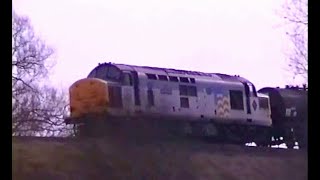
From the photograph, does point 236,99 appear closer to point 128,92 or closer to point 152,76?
point 152,76

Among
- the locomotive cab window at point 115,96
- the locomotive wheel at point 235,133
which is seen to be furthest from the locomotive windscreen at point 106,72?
the locomotive wheel at point 235,133

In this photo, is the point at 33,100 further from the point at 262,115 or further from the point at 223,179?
the point at 262,115

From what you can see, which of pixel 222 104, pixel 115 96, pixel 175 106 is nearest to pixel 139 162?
pixel 115 96

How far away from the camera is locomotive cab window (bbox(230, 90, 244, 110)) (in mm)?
10867

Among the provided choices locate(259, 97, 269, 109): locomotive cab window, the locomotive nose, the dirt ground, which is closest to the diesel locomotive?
the locomotive nose

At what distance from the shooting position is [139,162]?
7.99m

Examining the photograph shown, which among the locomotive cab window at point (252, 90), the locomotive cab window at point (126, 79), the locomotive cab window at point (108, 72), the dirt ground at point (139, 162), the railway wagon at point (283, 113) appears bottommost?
the dirt ground at point (139, 162)

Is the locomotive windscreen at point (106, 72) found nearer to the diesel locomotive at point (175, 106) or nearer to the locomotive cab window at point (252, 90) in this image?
the diesel locomotive at point (175, 106)

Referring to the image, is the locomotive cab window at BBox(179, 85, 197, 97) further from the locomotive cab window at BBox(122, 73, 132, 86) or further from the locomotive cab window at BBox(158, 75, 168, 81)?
the locomotive cab window at BBox(122, 73, 132, 86)

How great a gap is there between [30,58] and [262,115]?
4.36m

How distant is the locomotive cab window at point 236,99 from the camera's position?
1087 centimetres

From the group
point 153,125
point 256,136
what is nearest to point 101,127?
point 153,125

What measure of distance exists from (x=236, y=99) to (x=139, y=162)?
352cm

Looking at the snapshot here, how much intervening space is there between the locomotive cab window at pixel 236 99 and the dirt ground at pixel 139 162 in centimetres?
226
